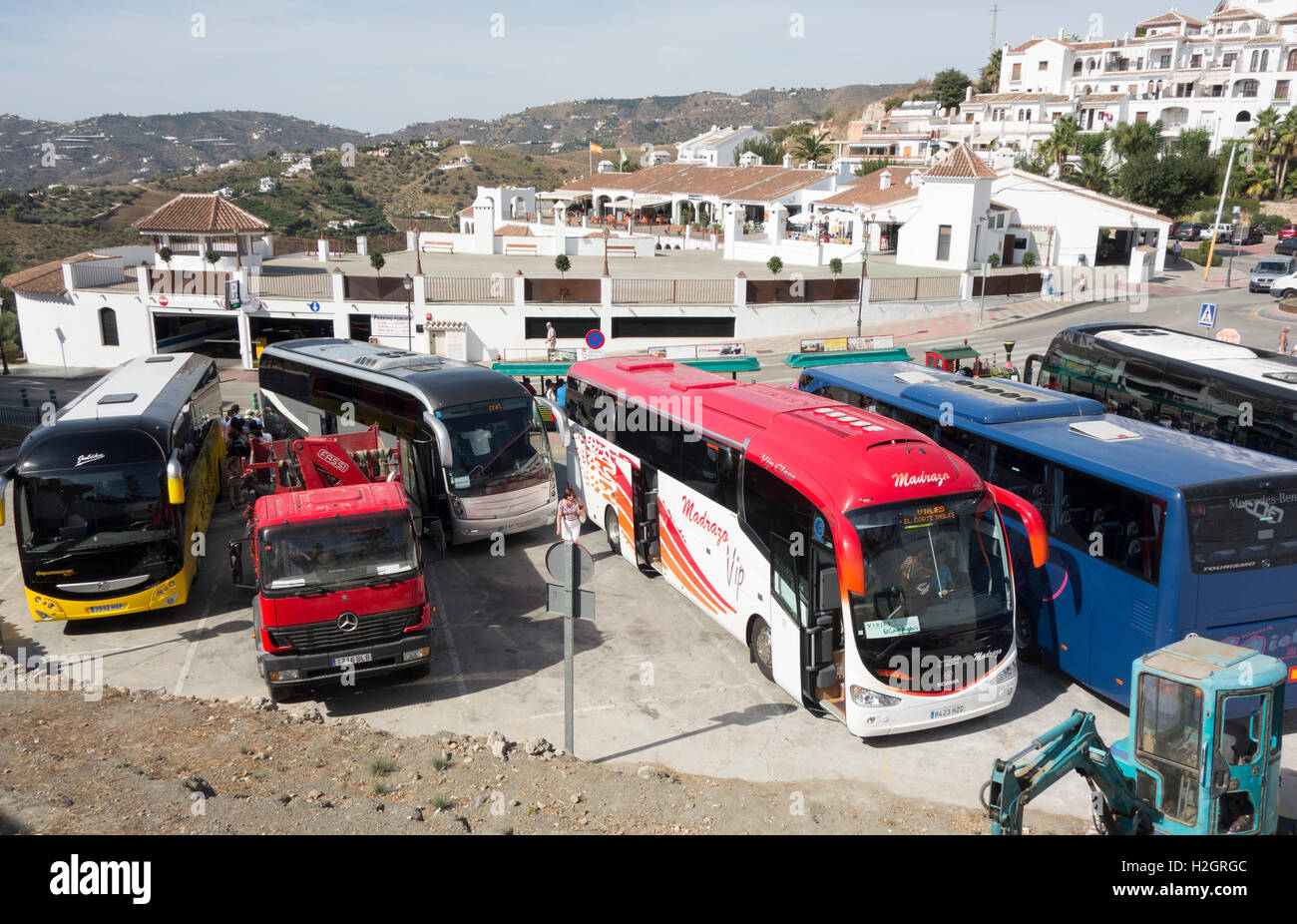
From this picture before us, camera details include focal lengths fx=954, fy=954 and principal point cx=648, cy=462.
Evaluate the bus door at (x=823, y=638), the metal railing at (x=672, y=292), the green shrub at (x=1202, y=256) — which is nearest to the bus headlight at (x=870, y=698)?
the bus door at (x=823, y=638)

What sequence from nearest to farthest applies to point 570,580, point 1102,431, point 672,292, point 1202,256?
1. point 570,580
2. point 1102,431
3. point 672,292
4. point 1202,256

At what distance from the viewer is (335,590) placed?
11086 mm

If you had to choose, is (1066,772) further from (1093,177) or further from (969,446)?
(1093,177)

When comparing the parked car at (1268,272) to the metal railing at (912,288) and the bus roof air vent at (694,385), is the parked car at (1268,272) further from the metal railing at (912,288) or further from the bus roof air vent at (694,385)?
the bus roof air vent at (694,385)

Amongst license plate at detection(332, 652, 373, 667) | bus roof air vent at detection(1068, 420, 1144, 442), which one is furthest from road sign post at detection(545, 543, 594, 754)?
bus roof air vent at detection(1068, 420, 1144, 442)

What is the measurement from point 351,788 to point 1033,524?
7.71 meters

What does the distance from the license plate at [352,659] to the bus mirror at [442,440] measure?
17.3 feet

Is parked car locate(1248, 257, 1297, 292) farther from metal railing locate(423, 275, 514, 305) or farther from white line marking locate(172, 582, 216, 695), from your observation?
white line marking locate(172, 582, 216, 695)

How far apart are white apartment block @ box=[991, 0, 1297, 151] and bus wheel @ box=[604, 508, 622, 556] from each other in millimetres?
76308

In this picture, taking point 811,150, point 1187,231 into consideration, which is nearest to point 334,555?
point 1187,231

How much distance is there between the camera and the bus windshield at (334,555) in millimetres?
11055

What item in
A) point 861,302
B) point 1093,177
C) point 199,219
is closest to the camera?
point 861,302
